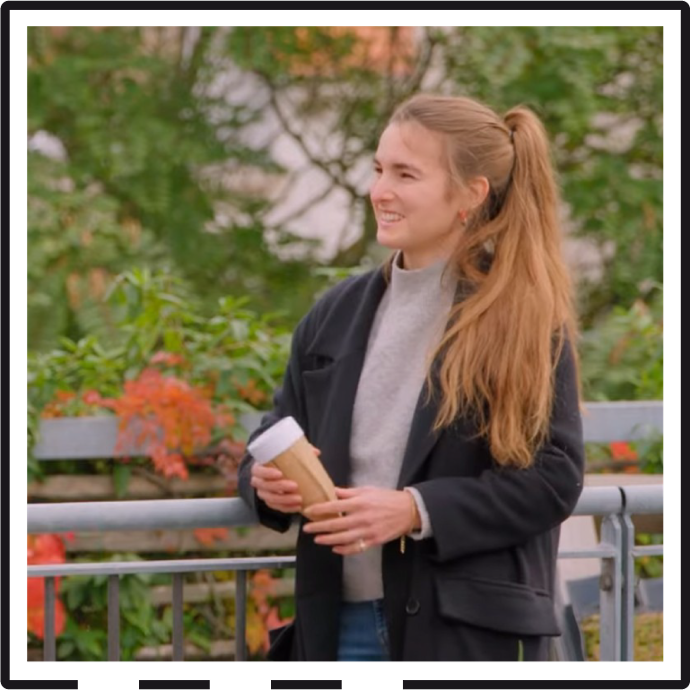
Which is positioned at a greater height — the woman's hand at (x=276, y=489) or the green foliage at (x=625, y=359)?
the green foliage at (x=625, y=359)

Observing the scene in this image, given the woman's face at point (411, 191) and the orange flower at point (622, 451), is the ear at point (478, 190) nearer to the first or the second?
the woman's face at point (411, 191)

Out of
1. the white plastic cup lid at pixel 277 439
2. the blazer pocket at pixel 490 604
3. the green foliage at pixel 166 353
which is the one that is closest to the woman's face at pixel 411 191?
the white plastic cup lid at pixel 277 439

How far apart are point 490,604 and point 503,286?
0.61m

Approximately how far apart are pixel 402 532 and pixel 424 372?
316 millimetres

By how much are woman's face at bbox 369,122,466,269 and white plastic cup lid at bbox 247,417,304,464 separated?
1.34ft

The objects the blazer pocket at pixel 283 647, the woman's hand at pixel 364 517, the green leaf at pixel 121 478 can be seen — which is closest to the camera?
the woman's hand at pixel 364 517

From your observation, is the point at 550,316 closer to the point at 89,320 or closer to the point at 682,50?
the point at 682,50

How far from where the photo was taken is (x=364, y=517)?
252cm

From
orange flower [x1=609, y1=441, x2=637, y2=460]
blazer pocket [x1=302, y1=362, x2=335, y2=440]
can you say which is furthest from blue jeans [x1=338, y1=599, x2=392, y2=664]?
orange flower [x1=609, y1=441, x2=637, y2=460]

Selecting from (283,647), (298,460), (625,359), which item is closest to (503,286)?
(298,460)

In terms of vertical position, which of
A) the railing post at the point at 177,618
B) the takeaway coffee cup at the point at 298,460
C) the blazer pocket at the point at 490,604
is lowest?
the railing post at the point at 177,618

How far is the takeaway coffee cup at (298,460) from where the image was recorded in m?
2.54

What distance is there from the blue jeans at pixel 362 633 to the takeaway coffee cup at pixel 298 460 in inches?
9.3

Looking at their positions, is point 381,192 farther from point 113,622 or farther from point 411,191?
point 113,622
